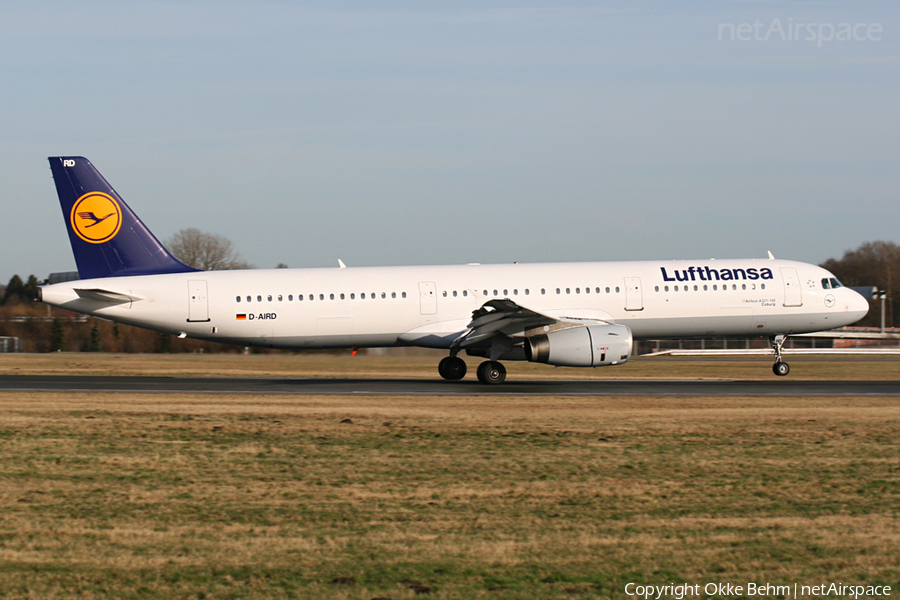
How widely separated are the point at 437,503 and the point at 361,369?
25.6 m

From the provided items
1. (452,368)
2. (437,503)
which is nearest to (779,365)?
(452,368)

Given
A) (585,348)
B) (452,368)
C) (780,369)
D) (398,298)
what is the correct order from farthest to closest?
(780,369) < (452,368) < (398,298) < (585,348)

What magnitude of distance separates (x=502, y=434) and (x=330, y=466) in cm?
393

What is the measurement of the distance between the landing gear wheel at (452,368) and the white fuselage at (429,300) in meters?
1.02

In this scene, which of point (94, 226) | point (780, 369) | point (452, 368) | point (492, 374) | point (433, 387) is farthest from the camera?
point (780, 369)

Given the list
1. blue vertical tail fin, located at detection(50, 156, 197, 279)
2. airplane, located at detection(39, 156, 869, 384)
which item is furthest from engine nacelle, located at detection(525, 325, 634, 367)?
blue vertical tail fin, located at detection(50, 156, 197, 279)

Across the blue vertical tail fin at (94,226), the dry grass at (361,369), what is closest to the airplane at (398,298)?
the blue vertical tail fin at (94,226)

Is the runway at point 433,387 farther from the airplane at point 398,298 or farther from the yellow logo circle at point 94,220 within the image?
the yellow logo circle at point 94,220

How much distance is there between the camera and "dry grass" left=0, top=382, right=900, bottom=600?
6.99m

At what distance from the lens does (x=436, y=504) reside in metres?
9.51

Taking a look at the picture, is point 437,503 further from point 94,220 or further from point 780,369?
point 780,369

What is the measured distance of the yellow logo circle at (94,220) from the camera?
26516mm

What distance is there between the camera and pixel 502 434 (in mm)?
14734

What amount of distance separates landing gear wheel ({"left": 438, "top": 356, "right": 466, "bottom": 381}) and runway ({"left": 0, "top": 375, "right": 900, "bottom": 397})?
0.39 m
